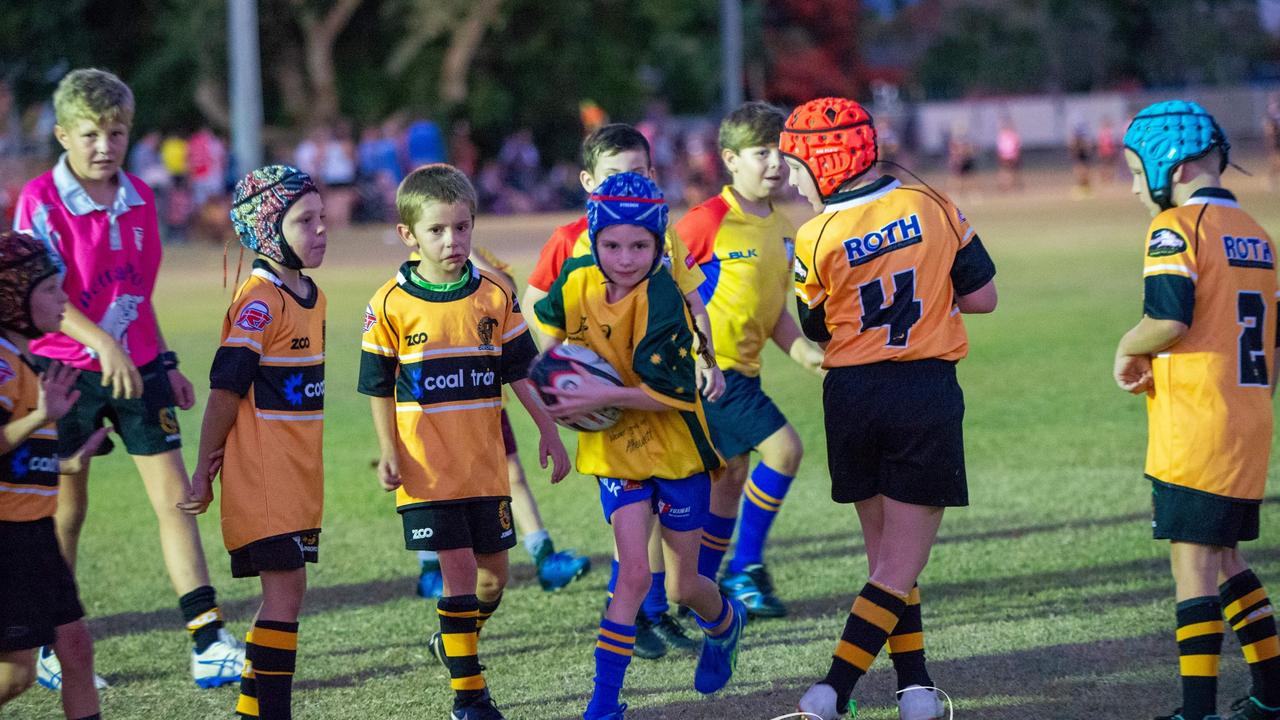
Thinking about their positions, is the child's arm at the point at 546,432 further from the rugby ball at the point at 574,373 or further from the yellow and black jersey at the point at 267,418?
the yellow and black jersey at the point at 267,418

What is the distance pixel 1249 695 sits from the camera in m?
4.95

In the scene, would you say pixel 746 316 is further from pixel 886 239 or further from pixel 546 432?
pixel 886 239

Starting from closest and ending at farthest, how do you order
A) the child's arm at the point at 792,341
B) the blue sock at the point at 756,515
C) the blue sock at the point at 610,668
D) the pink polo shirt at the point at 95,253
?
the blue sock at the point at 610,668
the pink polo shirt at the point at 95,253
the child's arm at the point at 792,341
the blue sock at the point at 756,515

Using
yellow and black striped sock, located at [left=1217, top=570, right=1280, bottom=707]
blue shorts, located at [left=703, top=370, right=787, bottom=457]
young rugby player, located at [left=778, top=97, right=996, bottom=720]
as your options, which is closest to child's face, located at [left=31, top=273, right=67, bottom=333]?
young rugby player, located at [left=778, top=97, right=996, bottom=720]

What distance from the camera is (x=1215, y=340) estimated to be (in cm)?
459

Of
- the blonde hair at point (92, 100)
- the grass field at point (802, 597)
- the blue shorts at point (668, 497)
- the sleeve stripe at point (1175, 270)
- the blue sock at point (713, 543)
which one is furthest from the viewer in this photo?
the blue sock at point (713, 543)

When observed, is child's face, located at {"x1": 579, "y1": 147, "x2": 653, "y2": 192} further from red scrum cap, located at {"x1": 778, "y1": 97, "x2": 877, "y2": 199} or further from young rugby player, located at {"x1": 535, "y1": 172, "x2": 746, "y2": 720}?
red scrum cap, located at {"x1": 778, "y1": 97, "x2": 877, "y2": 199}

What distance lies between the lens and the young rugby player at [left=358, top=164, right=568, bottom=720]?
493 cm

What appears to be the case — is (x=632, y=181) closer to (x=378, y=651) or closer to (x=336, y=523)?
(x=378, y=651)

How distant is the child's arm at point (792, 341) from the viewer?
6.38 meters

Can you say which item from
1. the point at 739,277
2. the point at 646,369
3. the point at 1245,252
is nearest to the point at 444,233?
the point at 646,369

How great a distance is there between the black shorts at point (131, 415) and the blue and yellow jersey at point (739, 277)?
7.57 ft

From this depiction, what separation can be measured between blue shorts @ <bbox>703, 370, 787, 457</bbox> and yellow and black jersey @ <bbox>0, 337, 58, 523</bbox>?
292 cm

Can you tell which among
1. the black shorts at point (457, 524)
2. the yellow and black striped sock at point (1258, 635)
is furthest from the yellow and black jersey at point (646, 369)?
the yellow and black striped sock at point (1258, 635)
